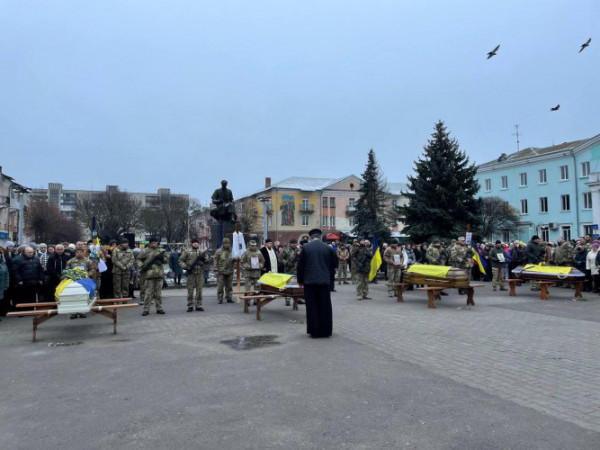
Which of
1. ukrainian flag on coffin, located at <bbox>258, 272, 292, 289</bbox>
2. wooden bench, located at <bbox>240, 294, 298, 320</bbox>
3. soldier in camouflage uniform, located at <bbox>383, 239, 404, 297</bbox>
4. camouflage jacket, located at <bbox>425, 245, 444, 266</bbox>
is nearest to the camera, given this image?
wooden bench, located at <bbox>240, 294, 298, 320</bbox>

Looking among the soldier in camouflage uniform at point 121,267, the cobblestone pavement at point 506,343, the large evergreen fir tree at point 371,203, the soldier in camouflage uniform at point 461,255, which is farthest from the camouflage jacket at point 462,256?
the large evergreen fir tree at point 371,203

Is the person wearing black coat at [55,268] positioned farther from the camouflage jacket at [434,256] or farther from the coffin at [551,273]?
the coffin at [551,273]

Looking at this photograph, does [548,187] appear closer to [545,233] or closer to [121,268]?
[545,233]

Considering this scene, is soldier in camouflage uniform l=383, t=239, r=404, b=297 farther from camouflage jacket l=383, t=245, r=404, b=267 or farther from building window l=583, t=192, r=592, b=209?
building window l=583, t=192, r=592, b=209

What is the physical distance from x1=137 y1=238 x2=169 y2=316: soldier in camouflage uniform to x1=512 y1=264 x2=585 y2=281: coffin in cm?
1092

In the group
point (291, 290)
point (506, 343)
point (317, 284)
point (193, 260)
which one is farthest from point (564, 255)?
point (193, 260)

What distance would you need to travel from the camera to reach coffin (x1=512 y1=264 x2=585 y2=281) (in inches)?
536

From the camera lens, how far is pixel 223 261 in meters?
13.4

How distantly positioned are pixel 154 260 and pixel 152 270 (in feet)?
0.84

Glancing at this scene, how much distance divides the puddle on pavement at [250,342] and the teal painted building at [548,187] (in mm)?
43442

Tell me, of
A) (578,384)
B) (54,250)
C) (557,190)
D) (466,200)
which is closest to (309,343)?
(578,384)

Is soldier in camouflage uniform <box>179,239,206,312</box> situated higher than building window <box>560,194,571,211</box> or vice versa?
building window <box>560,194,571,211</box>

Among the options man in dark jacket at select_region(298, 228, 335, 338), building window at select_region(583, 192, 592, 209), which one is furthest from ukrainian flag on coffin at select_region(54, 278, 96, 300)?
building window at select_region(583, 192, 592, 209)

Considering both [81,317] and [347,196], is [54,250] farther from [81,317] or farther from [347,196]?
[347,196]
